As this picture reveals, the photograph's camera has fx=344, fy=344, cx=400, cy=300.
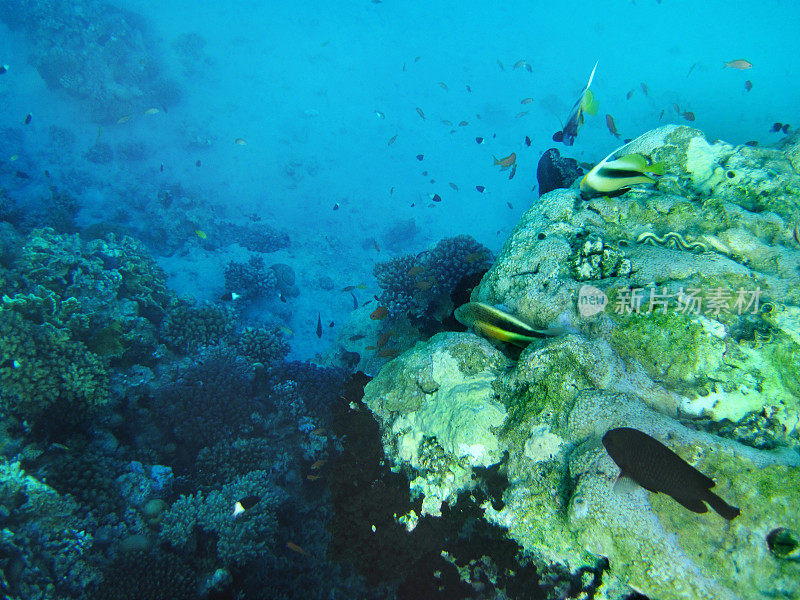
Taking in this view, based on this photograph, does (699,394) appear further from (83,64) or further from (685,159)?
(83,64)

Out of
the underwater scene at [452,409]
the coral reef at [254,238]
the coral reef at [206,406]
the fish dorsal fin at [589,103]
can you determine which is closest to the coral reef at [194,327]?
the underwater scene at [452,409]

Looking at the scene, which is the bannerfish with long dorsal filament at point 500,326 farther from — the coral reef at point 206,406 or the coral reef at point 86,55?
the coral reef at point 86,55

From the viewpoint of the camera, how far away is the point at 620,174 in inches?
126

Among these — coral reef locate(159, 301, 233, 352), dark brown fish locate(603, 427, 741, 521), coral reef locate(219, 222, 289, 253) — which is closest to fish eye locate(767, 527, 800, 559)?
dark brown fish locate(603, 427, 741, 521)

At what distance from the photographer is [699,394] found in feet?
8.70

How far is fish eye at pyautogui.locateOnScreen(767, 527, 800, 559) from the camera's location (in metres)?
1.80

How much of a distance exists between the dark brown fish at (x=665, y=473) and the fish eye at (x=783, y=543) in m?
0.24

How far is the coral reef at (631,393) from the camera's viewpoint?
194cm

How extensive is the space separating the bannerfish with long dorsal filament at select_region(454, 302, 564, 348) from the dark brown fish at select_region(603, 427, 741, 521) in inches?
45.6

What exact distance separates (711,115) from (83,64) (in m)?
45.7

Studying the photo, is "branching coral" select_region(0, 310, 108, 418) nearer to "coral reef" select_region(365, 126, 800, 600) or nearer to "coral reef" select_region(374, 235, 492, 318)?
"coral reef" select_region(365, 126, 800, 600)

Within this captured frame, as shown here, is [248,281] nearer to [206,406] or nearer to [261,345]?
[261,345]

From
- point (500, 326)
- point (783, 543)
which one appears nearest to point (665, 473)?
point (783, 543)

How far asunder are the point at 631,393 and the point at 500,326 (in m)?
1.11
